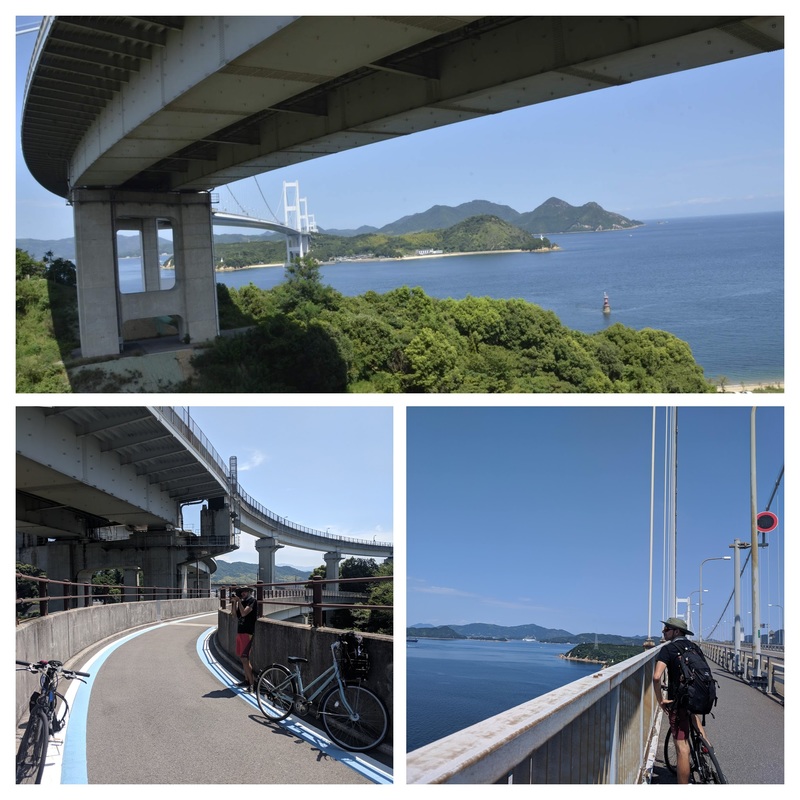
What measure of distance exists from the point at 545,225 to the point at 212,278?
5681 centimetres

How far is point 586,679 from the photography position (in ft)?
13.8

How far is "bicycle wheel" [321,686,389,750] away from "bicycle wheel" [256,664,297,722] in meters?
0.63

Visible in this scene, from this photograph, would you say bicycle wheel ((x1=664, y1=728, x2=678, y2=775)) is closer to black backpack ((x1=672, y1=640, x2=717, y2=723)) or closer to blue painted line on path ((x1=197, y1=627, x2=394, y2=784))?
black backpack ((x1=672, y1=640, x2=717, y2=723))

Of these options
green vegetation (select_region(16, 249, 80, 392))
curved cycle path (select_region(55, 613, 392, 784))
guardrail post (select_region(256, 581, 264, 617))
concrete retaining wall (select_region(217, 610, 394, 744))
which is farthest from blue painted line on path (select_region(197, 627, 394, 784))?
green vegetation (select_region(16, 249, 80, 392))

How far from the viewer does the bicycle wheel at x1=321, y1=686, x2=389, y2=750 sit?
5723 millimetres

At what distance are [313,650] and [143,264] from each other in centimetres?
2837

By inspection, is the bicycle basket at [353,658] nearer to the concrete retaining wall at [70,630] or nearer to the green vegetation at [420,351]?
the concrete retaining wall at [70,630]

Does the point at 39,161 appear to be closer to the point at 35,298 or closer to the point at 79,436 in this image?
the point at 35,298

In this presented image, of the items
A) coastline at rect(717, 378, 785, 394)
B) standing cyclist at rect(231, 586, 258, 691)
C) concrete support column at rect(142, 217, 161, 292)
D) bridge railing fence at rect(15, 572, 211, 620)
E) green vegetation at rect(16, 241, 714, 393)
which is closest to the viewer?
bridge railing fence at rect(15, 572, 211, 620)

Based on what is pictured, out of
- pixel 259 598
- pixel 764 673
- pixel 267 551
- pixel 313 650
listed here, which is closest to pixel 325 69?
pixel 259 598

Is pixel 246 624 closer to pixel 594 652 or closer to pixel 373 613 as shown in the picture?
pixel 373 613

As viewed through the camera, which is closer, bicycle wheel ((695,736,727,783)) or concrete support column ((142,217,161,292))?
bicycle wheel ((695,736,727,783))

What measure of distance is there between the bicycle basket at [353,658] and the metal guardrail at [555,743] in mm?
1952

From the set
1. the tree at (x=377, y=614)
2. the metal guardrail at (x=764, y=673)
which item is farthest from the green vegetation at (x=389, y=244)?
the metal guardrail at (x=764, y=673)
